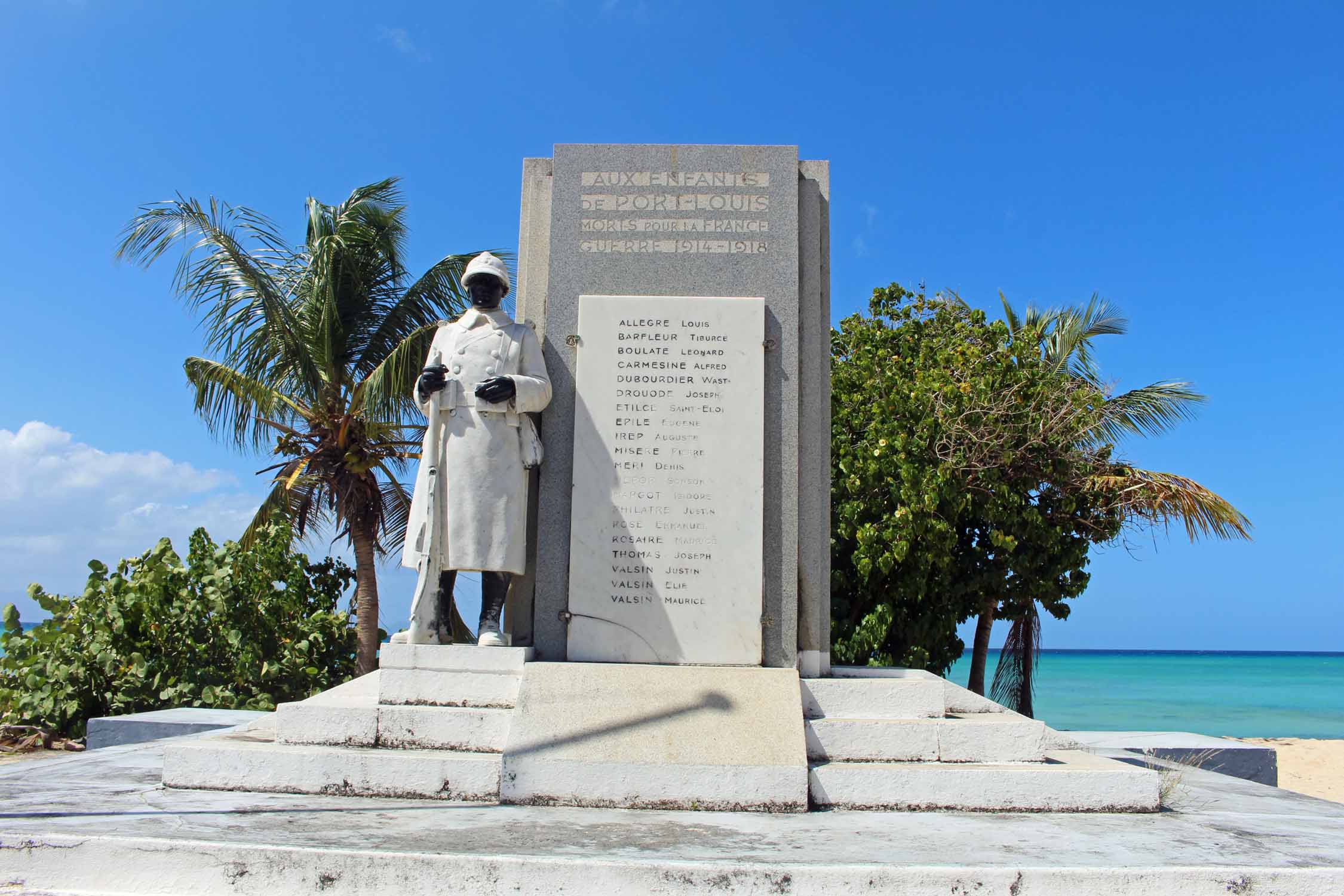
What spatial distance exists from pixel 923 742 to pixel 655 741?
1.32 meters

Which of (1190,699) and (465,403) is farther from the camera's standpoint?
(1190,699)

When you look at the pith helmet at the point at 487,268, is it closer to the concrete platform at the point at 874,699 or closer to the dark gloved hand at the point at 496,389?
the dark gloved hand at the point at 496,389

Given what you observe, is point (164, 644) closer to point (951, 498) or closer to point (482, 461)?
point (482, 461)

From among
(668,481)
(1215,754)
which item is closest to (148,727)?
(668,481)

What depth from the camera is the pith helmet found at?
18.9 ft

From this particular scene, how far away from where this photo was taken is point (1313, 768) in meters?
14.5

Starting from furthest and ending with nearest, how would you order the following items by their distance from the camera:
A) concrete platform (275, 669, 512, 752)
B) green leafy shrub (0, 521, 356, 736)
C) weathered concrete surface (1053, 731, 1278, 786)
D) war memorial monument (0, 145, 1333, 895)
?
green leafy shrub (0, 521, 356, 736), weathered concrete surface (1053, 731, 1278, 786), concrete platform (275, 669, 512, 752), war memorial monument (0, 145, 1333, 895)

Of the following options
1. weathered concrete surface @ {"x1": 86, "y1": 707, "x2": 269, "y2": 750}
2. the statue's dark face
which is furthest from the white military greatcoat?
weathered concrete surface @ {"x1": 86, "y1": 707, "x2": 269, "y2": 750}

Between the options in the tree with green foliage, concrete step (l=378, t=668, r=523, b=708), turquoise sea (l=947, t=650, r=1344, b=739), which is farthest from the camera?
turquoise sea (l=947, t=650, r=1344, b=739)

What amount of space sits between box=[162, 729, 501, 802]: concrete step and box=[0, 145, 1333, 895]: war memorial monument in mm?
12

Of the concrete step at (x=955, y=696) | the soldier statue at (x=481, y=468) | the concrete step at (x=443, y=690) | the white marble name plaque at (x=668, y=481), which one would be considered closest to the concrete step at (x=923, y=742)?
the concrete step at (x=955, y=696)

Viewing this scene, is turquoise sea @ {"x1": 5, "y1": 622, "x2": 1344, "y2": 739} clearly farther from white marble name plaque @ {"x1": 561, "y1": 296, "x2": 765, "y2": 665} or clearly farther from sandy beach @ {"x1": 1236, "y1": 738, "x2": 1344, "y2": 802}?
white marble name plaque @ {"x1": 561, "y1": 296, "x2": 765, "y2": 665}

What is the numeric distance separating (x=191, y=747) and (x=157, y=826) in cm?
93

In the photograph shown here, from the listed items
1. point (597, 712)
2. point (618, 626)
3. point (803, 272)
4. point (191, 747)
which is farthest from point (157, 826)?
point (803, 272)
